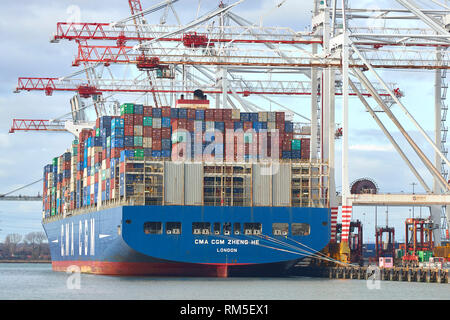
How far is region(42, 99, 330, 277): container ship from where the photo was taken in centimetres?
5475

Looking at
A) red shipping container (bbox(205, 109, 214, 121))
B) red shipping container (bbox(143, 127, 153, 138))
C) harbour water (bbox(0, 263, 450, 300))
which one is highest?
red shipping container (bbox(205, 109, 214, 121))

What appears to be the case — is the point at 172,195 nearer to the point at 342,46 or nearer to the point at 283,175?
the point at 283,175

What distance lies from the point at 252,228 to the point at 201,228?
2958 millimetres

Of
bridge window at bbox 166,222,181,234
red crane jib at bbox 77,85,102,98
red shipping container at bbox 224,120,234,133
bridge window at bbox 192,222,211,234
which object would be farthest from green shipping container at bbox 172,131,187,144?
red crane jib at bbox 77,85,102,98

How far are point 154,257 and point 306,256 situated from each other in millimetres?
8792

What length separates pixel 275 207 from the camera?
183 ft

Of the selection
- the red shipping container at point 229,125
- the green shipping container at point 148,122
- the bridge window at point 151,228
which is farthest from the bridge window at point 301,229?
the green shipping container at point 148,122

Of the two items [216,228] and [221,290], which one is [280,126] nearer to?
[216,228]

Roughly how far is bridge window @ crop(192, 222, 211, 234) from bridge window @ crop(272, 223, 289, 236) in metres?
3.76

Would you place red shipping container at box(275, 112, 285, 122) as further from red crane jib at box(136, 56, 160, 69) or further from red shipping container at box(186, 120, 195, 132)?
red crane jib at box(136, 56, 160, 69)

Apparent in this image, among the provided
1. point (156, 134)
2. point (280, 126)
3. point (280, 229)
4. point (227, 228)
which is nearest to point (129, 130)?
point (156, 134)

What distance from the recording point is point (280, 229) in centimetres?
5581

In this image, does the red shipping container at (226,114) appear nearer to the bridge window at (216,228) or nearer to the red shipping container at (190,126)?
the red shipping container at (190,126)
